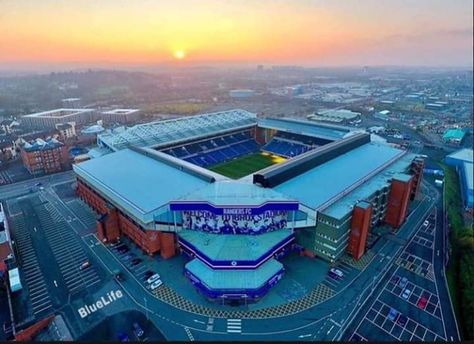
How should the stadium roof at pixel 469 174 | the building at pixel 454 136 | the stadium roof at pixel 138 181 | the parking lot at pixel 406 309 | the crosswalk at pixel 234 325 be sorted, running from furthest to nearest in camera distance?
the building at pixel 454 136
the stadium roof at pixel 469 174
the stadium roof at pixel 138 181
the crosswalk at pixel 234 325
the parking lot at pixel 406 309

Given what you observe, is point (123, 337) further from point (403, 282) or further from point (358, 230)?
point (403, 282)

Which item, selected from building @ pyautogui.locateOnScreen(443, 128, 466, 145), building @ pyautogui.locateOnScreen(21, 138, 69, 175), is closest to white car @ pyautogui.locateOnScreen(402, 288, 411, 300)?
building @ pyautogui.locateOnScreen(21, 138, 69, 175)

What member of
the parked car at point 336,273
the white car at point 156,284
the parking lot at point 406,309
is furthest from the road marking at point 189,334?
the parked car at point 336,273

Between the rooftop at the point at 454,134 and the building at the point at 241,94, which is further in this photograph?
the building at the point at 241,94

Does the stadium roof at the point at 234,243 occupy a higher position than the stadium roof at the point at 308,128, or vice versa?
the stadium roof at the point at 308,128

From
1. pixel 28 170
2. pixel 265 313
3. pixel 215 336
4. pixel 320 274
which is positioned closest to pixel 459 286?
pixel 320 274

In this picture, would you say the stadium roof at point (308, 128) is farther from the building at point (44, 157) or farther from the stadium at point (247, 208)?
the building at point (44, 157)
